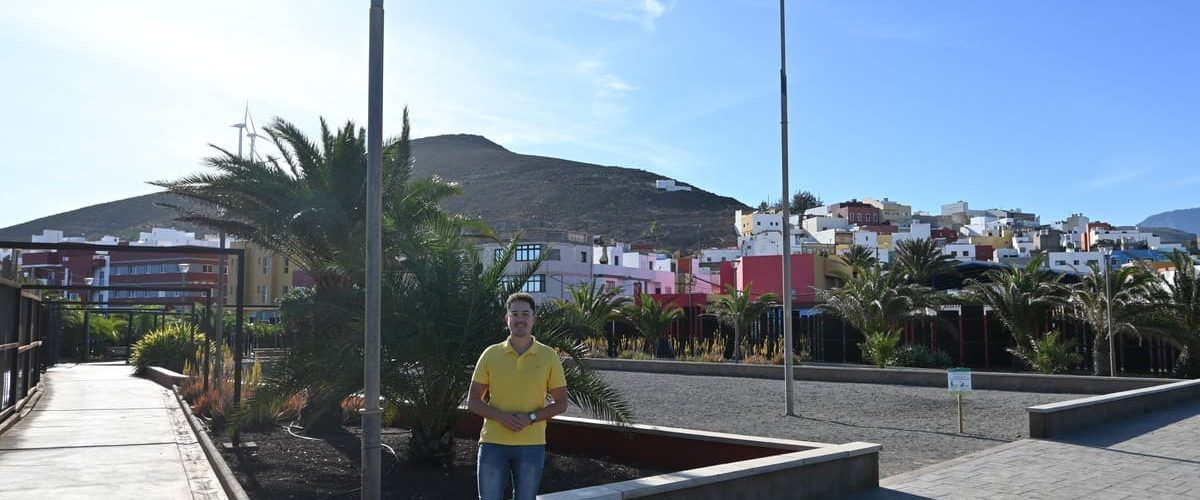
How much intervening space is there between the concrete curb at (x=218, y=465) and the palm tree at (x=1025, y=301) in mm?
19379

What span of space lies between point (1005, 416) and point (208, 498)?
1135 cm

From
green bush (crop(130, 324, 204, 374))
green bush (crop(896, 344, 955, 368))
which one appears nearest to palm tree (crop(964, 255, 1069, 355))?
green bush (crop(896, 344, 955, 368))

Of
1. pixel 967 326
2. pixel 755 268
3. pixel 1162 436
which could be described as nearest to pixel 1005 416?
pixel 1162 436

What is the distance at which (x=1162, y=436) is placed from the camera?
36.3 feet

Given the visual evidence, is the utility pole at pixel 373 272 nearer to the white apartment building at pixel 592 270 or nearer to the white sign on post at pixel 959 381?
the white sign on post at pixel 959 381

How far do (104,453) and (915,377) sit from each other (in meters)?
16.1

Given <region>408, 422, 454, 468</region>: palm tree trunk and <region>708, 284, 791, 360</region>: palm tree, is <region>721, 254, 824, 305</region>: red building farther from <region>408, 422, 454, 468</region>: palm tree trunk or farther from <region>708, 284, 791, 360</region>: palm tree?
<region>408, 422, 454, 468</region>: palm tree trunk

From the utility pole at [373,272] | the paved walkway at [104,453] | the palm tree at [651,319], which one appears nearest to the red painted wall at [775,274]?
the palm tree at [651,319]

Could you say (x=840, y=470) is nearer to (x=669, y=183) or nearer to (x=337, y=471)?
(x=337, y=471)

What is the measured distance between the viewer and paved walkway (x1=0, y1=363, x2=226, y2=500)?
8.95 meters

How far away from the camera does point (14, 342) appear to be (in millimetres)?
14383

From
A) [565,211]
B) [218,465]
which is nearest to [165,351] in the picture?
[218,465]

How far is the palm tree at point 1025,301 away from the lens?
933 inches

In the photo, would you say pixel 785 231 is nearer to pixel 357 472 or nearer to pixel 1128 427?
pixel 1128 427
